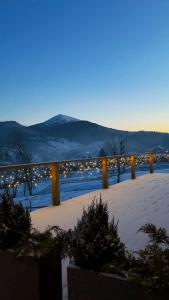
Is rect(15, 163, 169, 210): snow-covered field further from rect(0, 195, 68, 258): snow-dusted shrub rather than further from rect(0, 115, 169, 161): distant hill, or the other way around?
rect(0, 115, 169, 161): distant hill

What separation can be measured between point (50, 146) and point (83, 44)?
124 meters

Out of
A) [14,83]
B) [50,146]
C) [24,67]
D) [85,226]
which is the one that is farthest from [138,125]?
[50,146]

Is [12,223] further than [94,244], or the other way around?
[12,223]

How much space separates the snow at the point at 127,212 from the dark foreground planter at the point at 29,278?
26.9 inches

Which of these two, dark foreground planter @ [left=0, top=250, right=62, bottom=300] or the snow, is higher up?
dark foreground planter @ [left=0, top=250, right=62, bottom=300]

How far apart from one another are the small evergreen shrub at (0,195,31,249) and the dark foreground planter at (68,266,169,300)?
53 cm

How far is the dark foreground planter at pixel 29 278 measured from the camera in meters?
1.95

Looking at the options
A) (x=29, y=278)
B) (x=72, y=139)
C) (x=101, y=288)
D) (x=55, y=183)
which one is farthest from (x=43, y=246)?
(x=72, y=139)

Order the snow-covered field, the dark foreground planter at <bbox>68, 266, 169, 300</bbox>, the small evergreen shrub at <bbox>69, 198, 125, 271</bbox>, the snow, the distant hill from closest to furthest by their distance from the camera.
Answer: the dark foreground planter at <bbox>68, 266, 169, 300</bbox>
the small evergreen shrub at <bbox>69, 198, 125, 271</bbox>
the snow
the snow-covered field
the distant hill

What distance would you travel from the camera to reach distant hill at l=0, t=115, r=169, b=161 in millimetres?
116925

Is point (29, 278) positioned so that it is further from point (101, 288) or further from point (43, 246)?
point (101, 288)

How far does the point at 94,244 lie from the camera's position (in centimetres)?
188

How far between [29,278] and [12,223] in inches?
16.0

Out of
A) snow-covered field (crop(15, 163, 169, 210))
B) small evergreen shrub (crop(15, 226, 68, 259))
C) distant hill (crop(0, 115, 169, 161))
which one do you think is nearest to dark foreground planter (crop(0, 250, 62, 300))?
small evergreen shrub (crop(15, 226, 68, 259))
